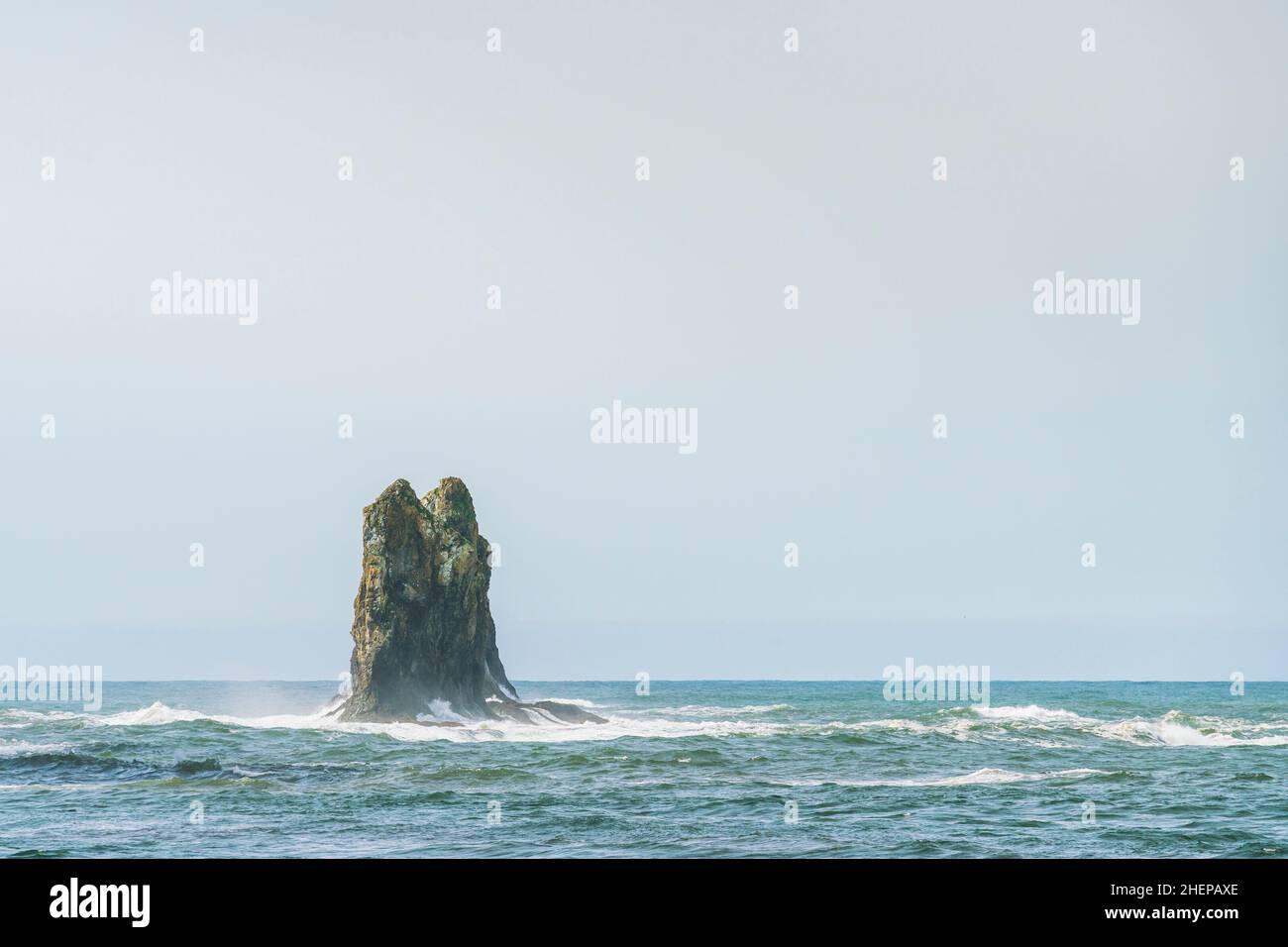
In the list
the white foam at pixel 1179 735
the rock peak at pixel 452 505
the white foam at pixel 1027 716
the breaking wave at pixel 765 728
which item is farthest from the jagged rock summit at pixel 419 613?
the white foam at pixel 1179 735

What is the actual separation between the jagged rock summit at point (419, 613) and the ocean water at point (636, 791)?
1842 mm

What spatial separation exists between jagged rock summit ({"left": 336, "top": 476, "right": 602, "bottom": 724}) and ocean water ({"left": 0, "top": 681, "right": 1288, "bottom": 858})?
1.84 meters

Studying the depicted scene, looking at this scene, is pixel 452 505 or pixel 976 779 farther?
pixel 452 505

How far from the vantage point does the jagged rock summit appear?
184ft

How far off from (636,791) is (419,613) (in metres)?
24.3

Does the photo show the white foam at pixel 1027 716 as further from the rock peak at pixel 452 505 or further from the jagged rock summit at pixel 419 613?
the rock peak at pixel 452 505

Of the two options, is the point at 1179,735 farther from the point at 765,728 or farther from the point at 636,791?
the point at 636,791

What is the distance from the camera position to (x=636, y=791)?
113ft

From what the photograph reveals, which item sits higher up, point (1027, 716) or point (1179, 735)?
point (1179, 735)

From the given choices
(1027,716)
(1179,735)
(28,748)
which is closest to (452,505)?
(28,748)
